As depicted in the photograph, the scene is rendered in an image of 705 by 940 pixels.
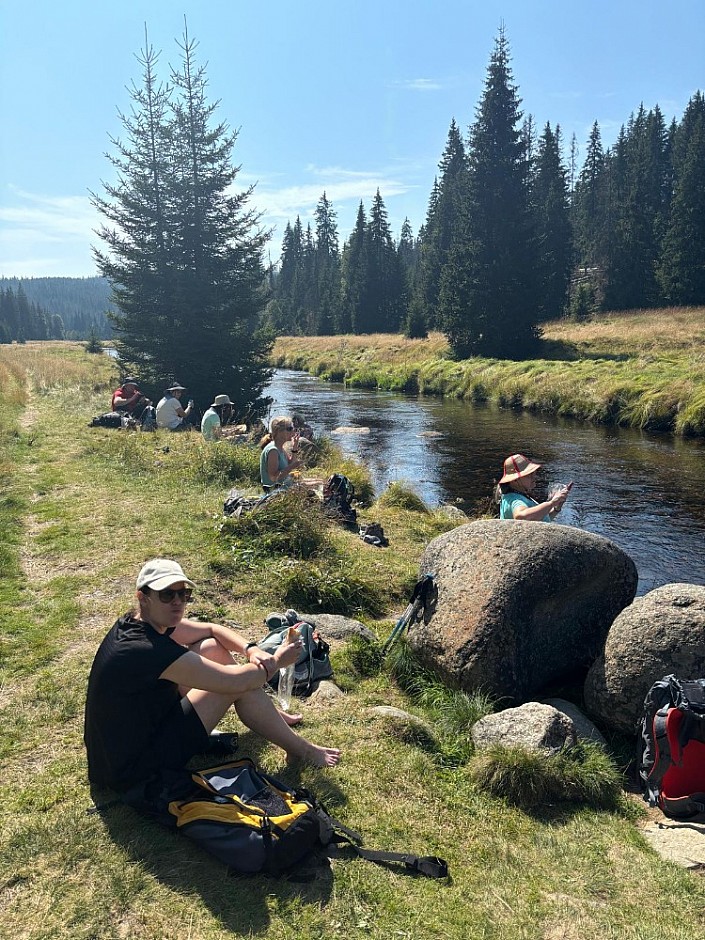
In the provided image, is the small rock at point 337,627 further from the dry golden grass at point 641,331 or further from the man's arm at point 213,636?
the dry golden grass at point 641,331

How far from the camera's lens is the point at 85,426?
55.4 ft

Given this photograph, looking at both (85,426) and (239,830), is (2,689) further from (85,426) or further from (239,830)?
(85,426)

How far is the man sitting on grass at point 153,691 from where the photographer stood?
353cm

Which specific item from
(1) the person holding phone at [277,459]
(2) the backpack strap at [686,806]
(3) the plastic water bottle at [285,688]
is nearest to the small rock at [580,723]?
(2) the backpack strap at [686,806]

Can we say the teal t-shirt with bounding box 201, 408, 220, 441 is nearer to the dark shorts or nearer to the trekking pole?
the trekking pole

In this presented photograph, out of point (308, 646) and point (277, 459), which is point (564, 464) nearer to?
point (277, 459)

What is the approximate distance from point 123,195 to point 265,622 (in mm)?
18158

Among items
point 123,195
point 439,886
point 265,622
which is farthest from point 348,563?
point 123,195

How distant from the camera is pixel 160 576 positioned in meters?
3.70

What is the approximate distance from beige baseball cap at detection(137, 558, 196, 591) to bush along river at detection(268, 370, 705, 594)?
700 centimetres

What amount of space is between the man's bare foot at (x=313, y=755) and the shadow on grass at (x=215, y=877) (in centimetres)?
76

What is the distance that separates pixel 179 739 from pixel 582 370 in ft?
87.9

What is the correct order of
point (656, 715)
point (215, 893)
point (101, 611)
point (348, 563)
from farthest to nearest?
point (348, 563) < point (101, 611) < point (656, 715) < point (215, 893)

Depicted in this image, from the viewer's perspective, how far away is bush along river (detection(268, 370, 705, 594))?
429 inches
